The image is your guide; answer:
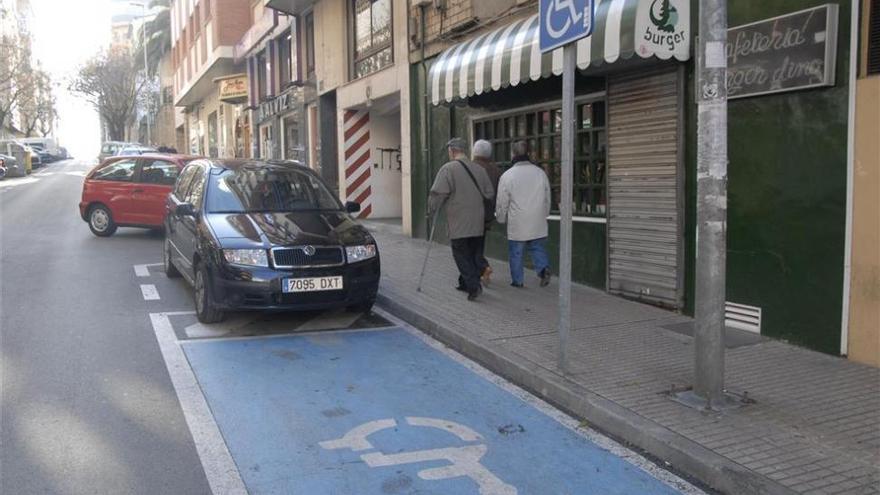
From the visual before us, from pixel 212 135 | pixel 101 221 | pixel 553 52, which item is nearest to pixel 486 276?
pixel 553 52

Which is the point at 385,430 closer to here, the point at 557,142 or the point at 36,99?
the point at 557,142

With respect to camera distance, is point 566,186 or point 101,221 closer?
point 566,186

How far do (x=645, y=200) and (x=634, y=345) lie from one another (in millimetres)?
2054

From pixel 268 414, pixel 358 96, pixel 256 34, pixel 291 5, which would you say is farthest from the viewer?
pixel 256 34

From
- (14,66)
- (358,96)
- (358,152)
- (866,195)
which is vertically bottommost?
(866,195)

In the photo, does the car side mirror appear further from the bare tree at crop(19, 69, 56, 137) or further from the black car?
the bare tree at crop(19, 69, 56, 137)

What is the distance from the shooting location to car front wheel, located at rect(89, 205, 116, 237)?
45.8 feet

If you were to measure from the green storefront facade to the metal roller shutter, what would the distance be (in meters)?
0.02

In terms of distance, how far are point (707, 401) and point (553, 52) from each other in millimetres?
4416

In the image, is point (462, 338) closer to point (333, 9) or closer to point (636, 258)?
point (636, 258)

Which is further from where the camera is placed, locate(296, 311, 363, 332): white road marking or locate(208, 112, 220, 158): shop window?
locate(208, 112, 220, 158): shop window

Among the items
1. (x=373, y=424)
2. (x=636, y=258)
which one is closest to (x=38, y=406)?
(x=373, y=424)

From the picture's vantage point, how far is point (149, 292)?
350 inches

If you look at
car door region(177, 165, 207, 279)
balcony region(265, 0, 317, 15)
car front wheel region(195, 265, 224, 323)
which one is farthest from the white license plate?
balcony region(265, 0, 317, 15)
